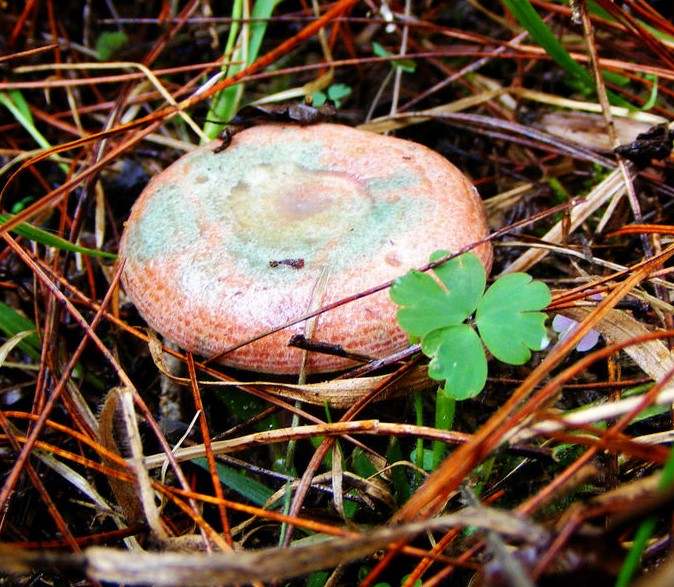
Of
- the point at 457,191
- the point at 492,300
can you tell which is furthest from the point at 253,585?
the point at 457,191

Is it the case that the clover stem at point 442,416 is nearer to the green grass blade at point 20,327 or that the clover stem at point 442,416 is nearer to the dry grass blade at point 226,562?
the dry grass blade at point 226,562

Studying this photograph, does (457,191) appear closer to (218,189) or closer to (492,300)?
(492,300)

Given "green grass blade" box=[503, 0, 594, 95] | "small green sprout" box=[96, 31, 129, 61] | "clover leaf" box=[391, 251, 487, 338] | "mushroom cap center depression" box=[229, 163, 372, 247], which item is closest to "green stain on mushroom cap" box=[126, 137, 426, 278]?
"mushroom cap center depression" box=[229, 163, 372, 247]

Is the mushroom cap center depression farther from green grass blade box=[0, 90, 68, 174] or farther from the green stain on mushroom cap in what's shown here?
green grass blade box=[0, 90, 68, 174]

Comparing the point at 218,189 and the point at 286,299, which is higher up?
the point at 218,189

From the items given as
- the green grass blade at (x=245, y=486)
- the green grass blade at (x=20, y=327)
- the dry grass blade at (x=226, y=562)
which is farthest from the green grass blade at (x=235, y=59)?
the dry grass blade at (x=226, y=562)

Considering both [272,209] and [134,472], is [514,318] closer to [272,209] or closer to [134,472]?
[272,209]
